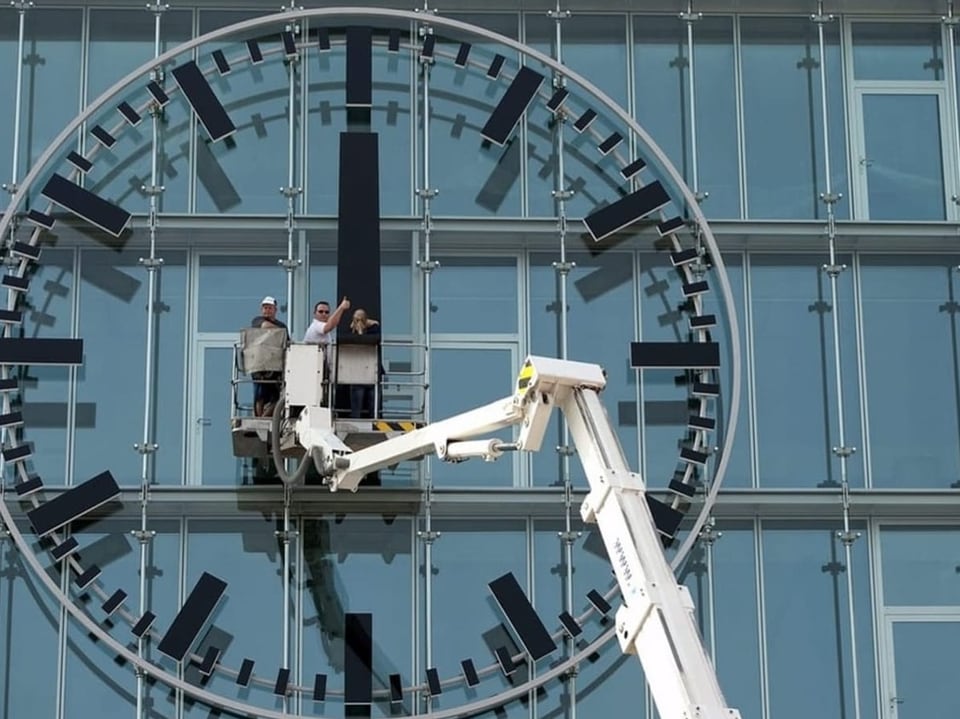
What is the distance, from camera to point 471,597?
84.1ft

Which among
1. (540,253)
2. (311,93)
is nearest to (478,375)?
(540,253)

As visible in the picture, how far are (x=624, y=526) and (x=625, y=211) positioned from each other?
779cm

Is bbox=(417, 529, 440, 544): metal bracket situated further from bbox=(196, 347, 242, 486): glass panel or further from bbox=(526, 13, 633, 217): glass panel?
bbox=(526, 13, 633, 217): glass panel

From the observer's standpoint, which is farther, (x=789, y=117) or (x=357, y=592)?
(x=789, y=117)

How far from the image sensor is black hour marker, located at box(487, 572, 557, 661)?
25.4m

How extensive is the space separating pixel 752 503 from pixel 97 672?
267 inches

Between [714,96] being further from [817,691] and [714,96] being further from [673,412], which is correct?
[817,691]

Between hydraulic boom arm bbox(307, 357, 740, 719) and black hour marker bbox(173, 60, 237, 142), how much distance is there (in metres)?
5.76

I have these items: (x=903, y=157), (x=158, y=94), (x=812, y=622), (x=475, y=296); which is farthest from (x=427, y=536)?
(x=903, y=157)

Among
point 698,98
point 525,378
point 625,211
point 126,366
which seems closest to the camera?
point 525,378

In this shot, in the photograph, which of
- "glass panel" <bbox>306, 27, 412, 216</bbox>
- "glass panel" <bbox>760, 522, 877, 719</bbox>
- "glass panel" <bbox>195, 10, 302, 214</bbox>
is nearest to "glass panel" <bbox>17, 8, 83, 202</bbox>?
"glass panel" <bbox>195, 10, 302, 214</bbox>

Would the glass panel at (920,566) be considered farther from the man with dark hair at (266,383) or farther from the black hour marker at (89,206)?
the black hour marker at (89,206)

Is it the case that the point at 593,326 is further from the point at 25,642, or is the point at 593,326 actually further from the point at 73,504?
the point at 25,642

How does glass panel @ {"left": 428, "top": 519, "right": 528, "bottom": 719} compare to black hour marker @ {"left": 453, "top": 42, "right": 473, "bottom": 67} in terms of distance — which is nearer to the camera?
glass panel @ {"left": 428, "top": 519, "right": 528, "bottom": 719}
